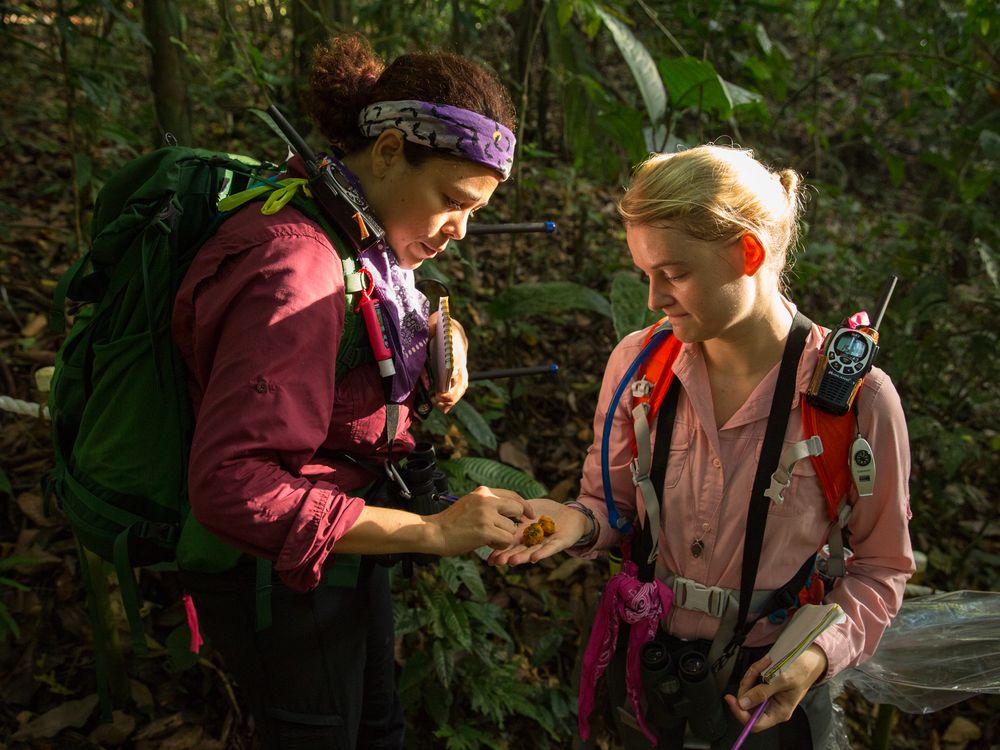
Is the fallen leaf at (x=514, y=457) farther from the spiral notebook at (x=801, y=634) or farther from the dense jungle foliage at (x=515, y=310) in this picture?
the spiral notebook at (x=801, y=634)

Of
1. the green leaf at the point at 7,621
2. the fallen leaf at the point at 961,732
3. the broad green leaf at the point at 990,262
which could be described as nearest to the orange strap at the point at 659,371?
the green leaf at the point at 7,621

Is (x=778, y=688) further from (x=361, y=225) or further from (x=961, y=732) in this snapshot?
(x=961, y=732)

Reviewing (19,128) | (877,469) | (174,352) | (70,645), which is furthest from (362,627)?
(19,128)

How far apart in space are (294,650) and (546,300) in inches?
71.6

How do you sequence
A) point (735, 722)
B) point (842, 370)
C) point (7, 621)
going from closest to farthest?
point (842, 370), point (735, 722), point (7, 621)

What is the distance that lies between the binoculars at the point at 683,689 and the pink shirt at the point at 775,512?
3.9 inches

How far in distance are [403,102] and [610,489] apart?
987 mm

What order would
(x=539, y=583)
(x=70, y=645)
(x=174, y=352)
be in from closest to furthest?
1. (x=174, y=352)
2. (x=70, y=645)
3. (x=539, y=583)

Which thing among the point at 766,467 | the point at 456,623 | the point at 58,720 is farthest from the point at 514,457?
the point at 766,467

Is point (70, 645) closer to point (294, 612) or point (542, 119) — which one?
point (294, 612)

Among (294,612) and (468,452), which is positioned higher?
(294,612)

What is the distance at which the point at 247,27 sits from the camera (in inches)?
271

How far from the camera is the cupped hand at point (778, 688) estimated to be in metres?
1.46

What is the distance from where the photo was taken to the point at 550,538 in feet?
5.52
